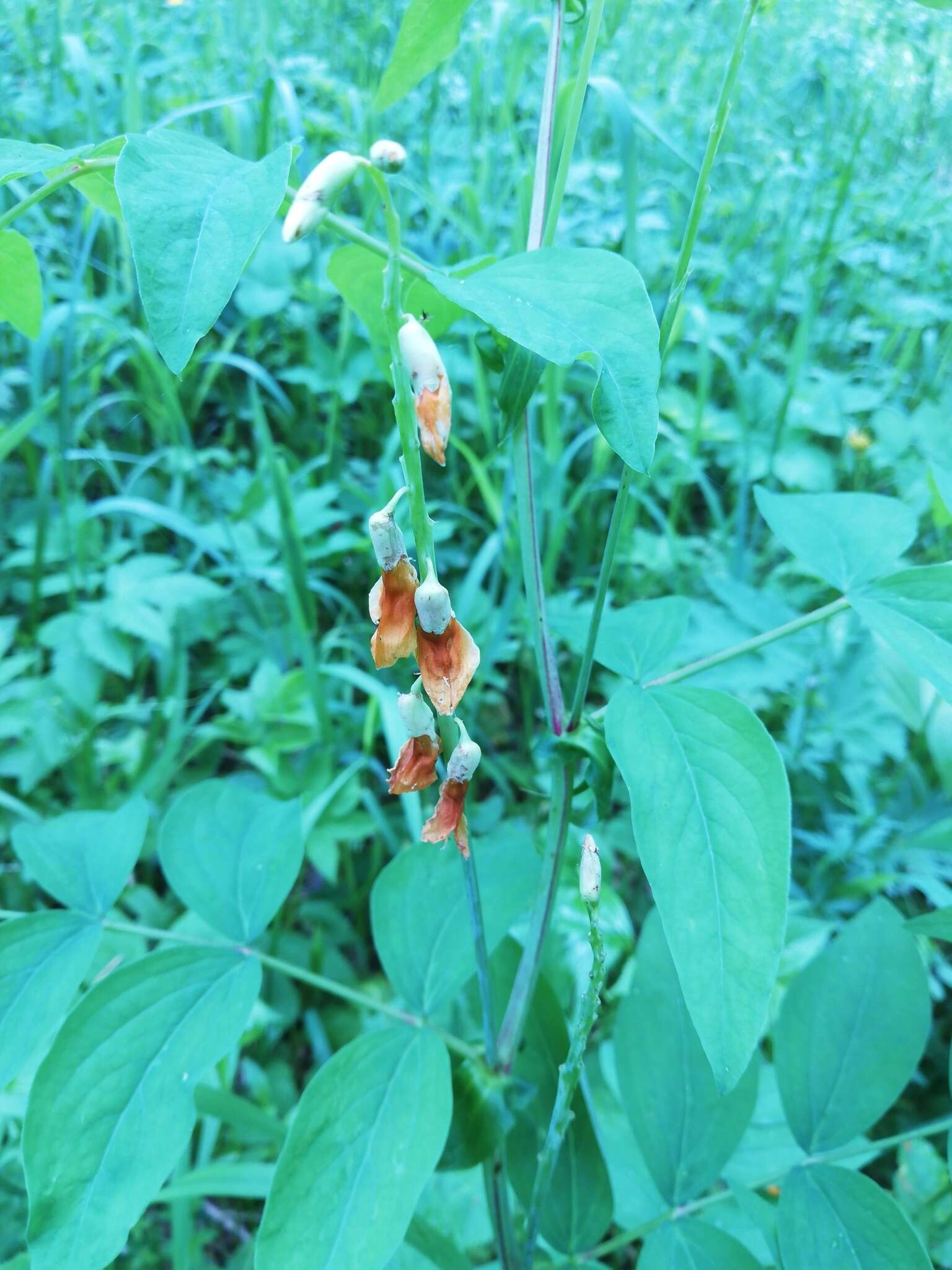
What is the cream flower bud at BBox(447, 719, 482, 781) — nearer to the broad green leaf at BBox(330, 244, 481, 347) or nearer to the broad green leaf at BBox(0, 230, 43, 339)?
the broad green leaf at BBox(330, 244, 481, 347)

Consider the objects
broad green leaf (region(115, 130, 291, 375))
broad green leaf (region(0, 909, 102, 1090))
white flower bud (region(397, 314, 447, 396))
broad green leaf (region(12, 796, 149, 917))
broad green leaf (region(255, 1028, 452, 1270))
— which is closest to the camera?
broad green leaf (region(115, 130, 291, 375))

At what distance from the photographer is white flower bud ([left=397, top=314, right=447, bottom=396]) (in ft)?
1.90

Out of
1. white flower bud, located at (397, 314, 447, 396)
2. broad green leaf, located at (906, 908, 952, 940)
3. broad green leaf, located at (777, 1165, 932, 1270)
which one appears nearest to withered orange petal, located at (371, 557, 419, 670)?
white flower bud, located at (397, 314, 447, 396)

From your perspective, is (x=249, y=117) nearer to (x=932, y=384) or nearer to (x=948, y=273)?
(x=932, y=384)

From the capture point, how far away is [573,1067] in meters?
A: 0.68

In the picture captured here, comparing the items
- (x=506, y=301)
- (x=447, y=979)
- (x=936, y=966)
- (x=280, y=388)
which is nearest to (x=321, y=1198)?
(x=447, y=979)

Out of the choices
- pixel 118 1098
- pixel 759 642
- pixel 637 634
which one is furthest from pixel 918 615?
pixel 118 1098

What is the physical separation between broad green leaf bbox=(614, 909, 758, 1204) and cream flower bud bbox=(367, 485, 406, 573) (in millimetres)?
606

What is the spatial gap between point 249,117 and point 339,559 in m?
1.45

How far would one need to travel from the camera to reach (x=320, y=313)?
8.76ft

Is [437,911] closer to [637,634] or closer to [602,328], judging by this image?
[637,634]

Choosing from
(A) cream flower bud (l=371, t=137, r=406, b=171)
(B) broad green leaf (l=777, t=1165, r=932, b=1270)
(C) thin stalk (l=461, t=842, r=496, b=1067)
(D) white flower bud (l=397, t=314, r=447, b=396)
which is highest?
(A) cream flower bud (l=371, t=137, r=406, b=171)

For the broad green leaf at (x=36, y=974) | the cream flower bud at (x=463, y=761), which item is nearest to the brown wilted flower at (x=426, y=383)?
the cream flower bud at (x=463, y=761)

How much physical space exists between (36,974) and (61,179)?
28.3 inches
